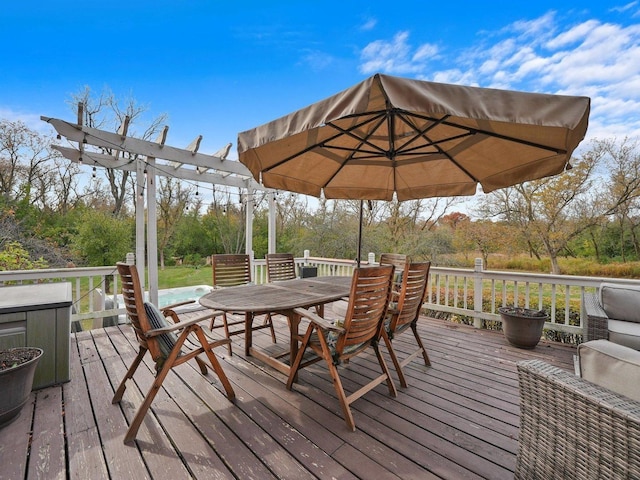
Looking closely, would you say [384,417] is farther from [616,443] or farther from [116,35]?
[116,35]

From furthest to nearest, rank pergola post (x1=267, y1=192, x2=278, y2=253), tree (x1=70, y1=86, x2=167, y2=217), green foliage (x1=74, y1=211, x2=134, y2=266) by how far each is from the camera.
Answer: tree (x1=70, y1=86, x2=167, y2=217)
green foliage (x1=74, y1=211, x2=134, y2=266)
pergola post (x1=267, y1=192, x2=278, y2=253)

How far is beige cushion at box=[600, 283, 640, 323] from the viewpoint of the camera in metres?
2.97

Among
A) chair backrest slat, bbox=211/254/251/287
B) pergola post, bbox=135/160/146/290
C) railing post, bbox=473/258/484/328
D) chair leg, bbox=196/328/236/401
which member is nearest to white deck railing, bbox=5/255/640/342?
railing post, bbox=473/258/484/328

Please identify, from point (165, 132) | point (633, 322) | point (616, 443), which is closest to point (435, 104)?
point (616, 443)

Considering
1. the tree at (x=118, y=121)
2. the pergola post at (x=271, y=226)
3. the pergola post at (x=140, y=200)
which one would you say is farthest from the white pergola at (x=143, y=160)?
the tree at (x=118, y=121)

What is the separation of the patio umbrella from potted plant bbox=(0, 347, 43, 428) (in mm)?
2283

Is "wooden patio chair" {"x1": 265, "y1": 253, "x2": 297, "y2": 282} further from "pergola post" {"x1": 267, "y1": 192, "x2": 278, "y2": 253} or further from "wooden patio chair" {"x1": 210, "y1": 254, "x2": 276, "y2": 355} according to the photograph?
"pergola post" {"x1": 267, "y1": 192, "x2": 278, "y2": 253}

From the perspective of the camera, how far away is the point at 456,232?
33.8ft

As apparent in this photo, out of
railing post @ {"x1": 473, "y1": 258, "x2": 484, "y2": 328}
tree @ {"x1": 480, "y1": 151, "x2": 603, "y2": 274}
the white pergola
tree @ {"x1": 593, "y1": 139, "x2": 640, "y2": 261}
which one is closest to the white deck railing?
railing post @ {"x1": 473, "y1": 258, "x2": 484, "y2": 328}

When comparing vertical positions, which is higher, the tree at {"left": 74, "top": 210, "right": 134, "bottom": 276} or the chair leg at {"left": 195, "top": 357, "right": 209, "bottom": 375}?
the tree at {"left": 74, "top": 210, "right": 134, "bottom": 276}

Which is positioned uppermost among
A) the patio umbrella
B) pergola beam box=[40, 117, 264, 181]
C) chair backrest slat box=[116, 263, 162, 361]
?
pergola beam box=[40, 117, 264, 181]

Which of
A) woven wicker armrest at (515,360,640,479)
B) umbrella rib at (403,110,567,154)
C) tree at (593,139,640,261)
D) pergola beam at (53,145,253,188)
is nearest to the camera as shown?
woven wicker armrest at (515,360,640,479)

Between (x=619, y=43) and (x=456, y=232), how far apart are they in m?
5.91

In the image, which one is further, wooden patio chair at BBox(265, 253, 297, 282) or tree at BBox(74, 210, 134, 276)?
tree at BBox(74, 210, 134, 276)
